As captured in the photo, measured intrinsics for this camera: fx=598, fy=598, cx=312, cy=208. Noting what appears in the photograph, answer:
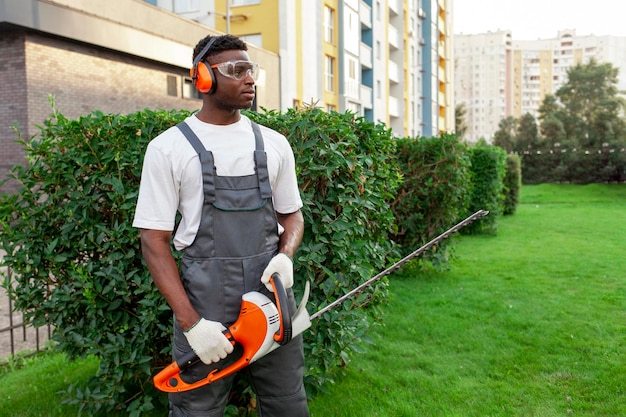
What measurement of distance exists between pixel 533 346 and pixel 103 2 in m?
16.0

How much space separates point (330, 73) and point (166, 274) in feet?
95.8

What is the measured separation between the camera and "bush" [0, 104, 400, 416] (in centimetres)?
369

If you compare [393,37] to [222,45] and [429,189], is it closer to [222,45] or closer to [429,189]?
[429,189]

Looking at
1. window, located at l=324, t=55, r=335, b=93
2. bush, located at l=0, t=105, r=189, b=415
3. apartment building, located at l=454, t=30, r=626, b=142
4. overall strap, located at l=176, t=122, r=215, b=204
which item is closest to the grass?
bush, located at l=0, t=105, r=189, b=415

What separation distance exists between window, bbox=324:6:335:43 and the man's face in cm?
2835

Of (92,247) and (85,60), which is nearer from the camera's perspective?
(92,247)

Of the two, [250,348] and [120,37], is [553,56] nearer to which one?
[120,37]

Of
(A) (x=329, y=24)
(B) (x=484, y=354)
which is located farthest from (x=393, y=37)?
(B) (x=484, y=354)

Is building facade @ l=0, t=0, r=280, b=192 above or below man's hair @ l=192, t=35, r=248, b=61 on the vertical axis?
above

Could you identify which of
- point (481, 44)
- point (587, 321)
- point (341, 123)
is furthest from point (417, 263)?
point (481, 44)

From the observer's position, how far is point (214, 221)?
8.03 ft

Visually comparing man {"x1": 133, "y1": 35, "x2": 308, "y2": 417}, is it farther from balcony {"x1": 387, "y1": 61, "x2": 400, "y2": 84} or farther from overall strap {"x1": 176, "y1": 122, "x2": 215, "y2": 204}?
balcony {"x1": 387, "y1": 61, "x2": 400, "y2": 84}

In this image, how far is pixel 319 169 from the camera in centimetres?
383

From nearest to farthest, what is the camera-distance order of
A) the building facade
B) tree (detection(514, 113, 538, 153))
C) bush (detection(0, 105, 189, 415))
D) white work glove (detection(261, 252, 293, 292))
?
white work glove (detection(261, 252, 293, 292)) < bush (detection(0, 105, 189, 415)) < the building facade < tree (detection(514, 113, 538, 153))
